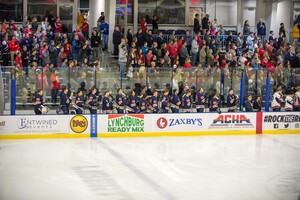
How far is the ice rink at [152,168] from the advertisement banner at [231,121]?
55cm

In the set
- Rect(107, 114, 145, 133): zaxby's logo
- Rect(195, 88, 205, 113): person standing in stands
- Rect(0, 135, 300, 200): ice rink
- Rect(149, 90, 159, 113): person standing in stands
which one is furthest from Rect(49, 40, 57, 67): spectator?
Rect(195, 88, 205, 113): person standing in stands

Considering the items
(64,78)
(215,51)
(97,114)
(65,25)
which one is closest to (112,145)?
(97,114)

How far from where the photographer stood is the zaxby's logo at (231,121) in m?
23.0

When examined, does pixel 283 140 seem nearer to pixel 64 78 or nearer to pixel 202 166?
pixel 202 166

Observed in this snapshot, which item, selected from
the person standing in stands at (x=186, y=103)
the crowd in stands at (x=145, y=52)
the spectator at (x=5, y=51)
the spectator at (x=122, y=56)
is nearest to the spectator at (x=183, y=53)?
the crowd in stands at (x=145, y=52)

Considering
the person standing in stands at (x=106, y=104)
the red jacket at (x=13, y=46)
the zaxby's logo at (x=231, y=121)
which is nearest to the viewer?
the person standing in stands at (x=106, y=104)

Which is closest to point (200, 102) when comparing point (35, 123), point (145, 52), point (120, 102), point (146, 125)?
point (146, 125)

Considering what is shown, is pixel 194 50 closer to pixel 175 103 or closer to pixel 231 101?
pixel 231 101

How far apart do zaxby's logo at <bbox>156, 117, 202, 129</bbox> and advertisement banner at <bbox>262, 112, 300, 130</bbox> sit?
2629 mm

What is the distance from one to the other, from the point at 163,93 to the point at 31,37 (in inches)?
235

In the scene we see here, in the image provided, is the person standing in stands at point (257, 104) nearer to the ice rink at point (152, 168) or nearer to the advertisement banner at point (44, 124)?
the ice rink at point (152, 168)

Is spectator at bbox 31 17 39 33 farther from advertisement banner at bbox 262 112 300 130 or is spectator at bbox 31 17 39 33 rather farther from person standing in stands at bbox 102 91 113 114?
advertisement banner at bbox 262 112 300 130

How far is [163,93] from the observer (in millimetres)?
23484

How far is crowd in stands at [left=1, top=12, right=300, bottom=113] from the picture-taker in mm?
23391
